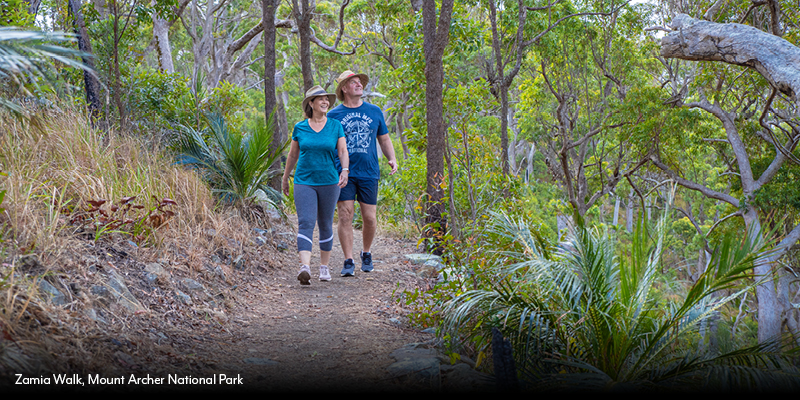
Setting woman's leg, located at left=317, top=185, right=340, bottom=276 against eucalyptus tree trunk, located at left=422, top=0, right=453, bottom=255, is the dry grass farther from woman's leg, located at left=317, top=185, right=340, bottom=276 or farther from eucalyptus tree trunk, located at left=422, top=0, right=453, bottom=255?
eucalyptus tree trunk, located at left=422, top=0, right=453, bottom=255

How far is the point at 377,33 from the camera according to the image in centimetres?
1844

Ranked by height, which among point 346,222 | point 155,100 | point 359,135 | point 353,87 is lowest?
point 346,222

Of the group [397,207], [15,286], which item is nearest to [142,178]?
[15,286]

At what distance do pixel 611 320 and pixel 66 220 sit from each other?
352 centimetres

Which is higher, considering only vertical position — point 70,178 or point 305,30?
point 305,30

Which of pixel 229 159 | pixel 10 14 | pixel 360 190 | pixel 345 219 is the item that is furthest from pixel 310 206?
pixel 10 14

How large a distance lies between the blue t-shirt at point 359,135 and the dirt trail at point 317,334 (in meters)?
1.14

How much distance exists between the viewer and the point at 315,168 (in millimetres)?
5141


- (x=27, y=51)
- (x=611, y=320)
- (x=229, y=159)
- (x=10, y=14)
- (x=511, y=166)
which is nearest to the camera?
(x=27, y=51)

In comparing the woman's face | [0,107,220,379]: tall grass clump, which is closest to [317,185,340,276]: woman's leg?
the woman's face

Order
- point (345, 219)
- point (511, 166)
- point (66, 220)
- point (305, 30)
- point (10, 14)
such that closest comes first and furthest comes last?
point (66, 220) < point (345, 219) < point (10, 14) < point (511, 166) < point (305, 30)

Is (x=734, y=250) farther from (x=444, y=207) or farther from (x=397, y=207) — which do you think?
(x=397, y=207)

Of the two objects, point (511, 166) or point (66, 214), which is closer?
point (66, 214)

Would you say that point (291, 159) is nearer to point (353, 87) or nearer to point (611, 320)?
point (353, 87)
